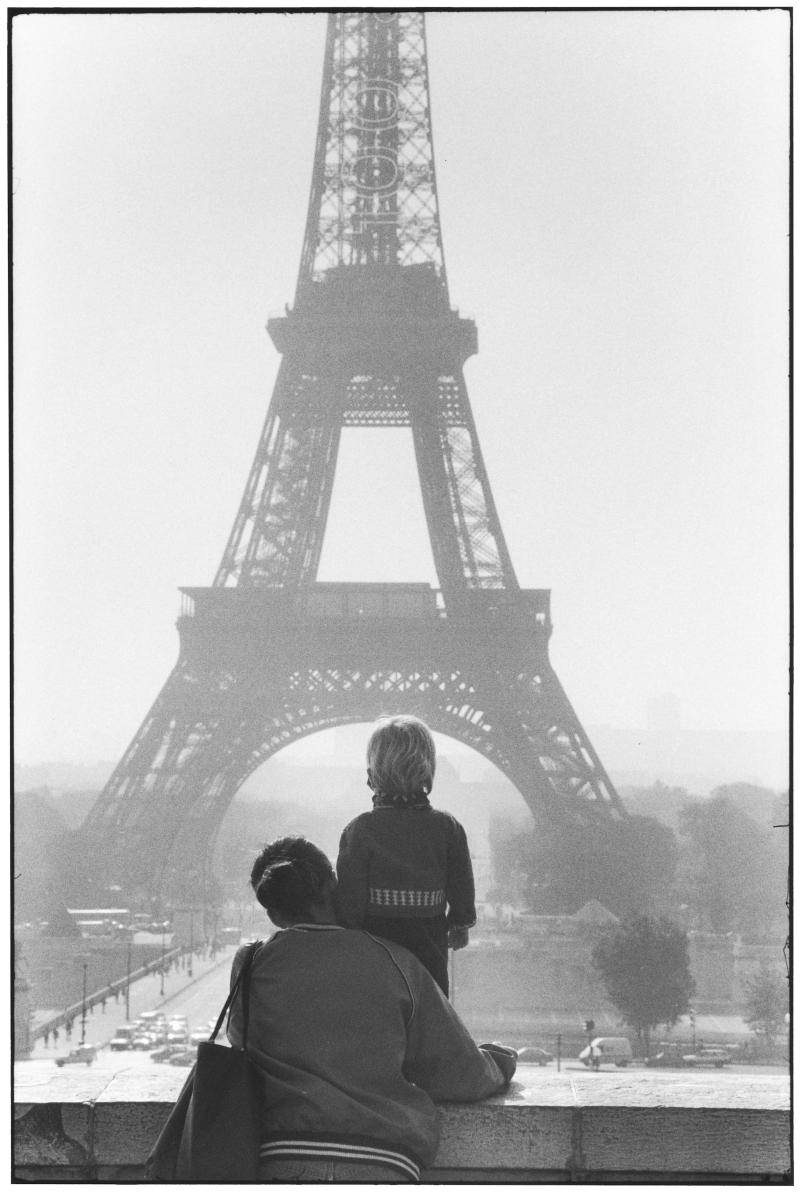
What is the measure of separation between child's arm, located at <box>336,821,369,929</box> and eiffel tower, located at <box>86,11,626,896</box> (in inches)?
401

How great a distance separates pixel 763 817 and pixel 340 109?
8001mm

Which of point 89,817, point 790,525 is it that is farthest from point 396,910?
point 89,817

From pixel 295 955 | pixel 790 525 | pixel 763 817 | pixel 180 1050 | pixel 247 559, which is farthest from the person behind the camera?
pixel 247 559

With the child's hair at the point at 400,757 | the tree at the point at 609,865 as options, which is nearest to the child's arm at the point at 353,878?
the child's hair at the point at 400,757

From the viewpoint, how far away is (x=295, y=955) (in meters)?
2.00

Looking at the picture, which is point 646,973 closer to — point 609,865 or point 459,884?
point 609,865

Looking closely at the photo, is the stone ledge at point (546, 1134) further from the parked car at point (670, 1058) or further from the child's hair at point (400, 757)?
the parked car at point (670, 1058)

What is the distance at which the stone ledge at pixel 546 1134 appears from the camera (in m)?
2.13

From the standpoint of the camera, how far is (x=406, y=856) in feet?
7.34

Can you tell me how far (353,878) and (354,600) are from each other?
10.9m

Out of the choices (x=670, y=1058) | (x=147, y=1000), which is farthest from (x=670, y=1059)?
(x=147, y=1000)

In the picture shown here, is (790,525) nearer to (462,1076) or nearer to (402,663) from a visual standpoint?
(462,1076)

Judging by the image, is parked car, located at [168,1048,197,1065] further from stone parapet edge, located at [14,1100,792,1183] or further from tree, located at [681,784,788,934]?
stone parapet edge, located at [14,1100,792,1183]

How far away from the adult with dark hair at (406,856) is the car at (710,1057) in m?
8.19
